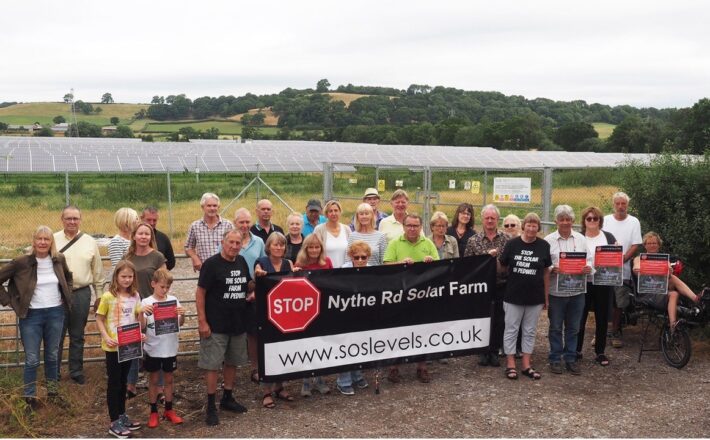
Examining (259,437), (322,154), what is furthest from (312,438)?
(322,154)

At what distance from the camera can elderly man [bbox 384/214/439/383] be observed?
7.61 metres

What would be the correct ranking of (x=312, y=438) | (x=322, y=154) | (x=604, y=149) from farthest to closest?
(x=604, y=149) → (x=322, y=154) → (x=312, y=438)

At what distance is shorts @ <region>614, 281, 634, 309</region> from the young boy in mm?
5573

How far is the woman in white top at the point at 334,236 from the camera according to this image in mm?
7613

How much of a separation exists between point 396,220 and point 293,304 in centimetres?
220

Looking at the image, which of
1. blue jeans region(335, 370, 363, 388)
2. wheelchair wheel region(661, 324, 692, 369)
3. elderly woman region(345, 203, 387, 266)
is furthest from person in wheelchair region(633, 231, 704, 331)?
blue jeans region(335, 370, 363, 388)

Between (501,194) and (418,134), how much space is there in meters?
62.1

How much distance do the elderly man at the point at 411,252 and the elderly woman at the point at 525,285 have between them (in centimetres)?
85

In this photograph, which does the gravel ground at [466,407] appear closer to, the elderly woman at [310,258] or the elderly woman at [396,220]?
the elderly woman at [310,258]

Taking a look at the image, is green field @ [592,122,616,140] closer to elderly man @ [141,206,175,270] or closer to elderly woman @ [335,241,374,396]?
elderly woman @ [335,241,374,396]

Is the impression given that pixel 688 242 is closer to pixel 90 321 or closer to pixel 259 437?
pixel 259 437

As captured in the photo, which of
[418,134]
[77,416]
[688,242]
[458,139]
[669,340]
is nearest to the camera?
[77,416]

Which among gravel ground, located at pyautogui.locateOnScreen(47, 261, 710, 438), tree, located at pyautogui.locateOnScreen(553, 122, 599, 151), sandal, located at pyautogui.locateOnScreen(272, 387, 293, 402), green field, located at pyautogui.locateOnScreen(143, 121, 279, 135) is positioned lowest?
gravel ground, located at pyautogui.locateOnScreen(47, 261, 710, 438)

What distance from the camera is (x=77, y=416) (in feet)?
21.5
